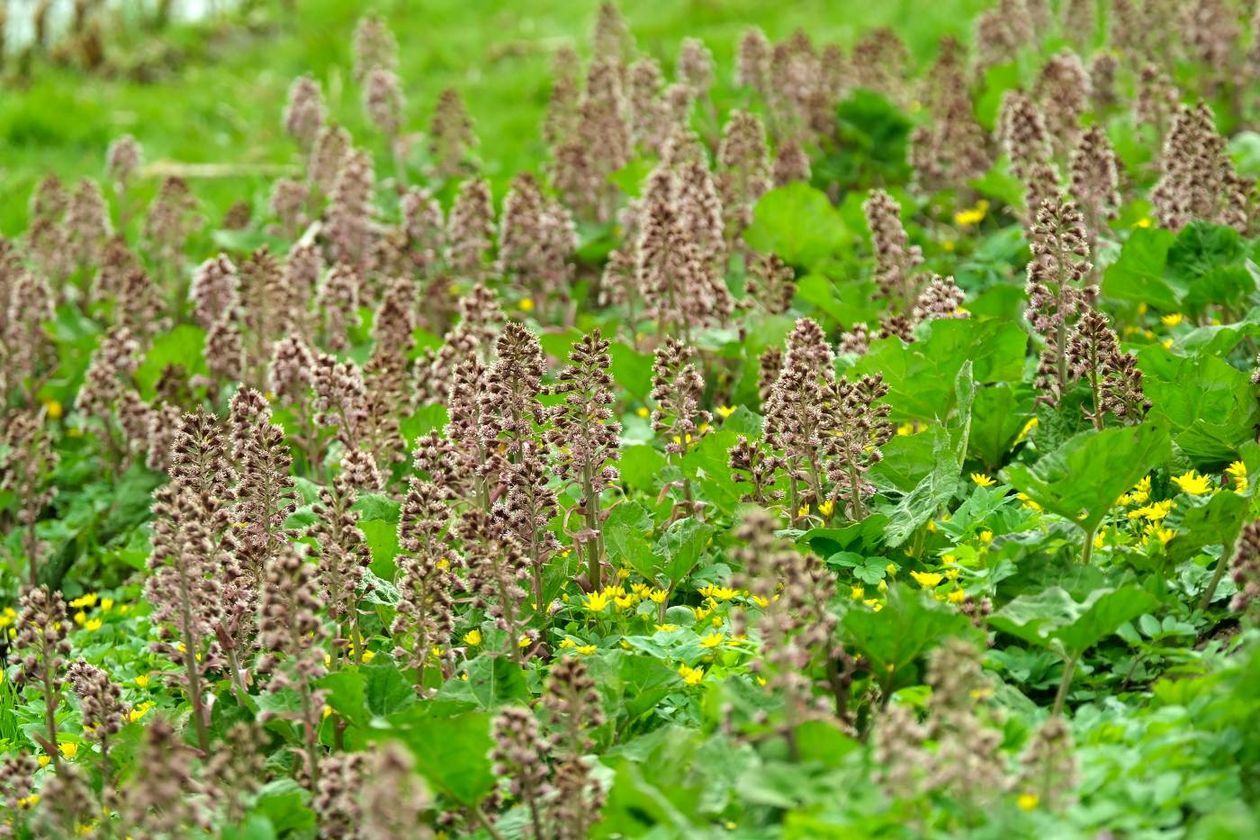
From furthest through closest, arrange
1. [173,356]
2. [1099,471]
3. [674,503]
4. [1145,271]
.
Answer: [173,356] < [1145,271] < [674,503] < [1099,471]

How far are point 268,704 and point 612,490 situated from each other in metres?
2.32

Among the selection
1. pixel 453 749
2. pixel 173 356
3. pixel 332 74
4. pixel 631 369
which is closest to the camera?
pixel 453 749

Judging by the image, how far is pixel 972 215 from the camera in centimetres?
930

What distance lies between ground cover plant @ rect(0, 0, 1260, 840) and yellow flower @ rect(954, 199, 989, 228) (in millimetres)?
67

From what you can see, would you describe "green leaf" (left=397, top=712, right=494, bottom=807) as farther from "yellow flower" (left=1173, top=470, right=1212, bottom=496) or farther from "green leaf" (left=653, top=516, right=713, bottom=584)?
"yellow flower" (left=1173, top=470, right=1212, bottom=496)

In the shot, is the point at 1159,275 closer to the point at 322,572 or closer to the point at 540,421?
the point at 540,421

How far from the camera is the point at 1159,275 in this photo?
7102 mm

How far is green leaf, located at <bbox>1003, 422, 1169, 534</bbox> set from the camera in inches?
190

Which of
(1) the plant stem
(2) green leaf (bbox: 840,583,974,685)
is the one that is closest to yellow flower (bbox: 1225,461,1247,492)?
(1) the plant stem

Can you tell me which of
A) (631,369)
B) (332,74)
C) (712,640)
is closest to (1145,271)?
(631,369)

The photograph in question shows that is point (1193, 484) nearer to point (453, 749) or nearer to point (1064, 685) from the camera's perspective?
point (1064, 685)

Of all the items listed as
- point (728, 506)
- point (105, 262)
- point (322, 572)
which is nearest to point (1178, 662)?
point (728, 506)

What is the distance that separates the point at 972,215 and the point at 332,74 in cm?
844

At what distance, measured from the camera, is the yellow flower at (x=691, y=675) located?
4977 mm
